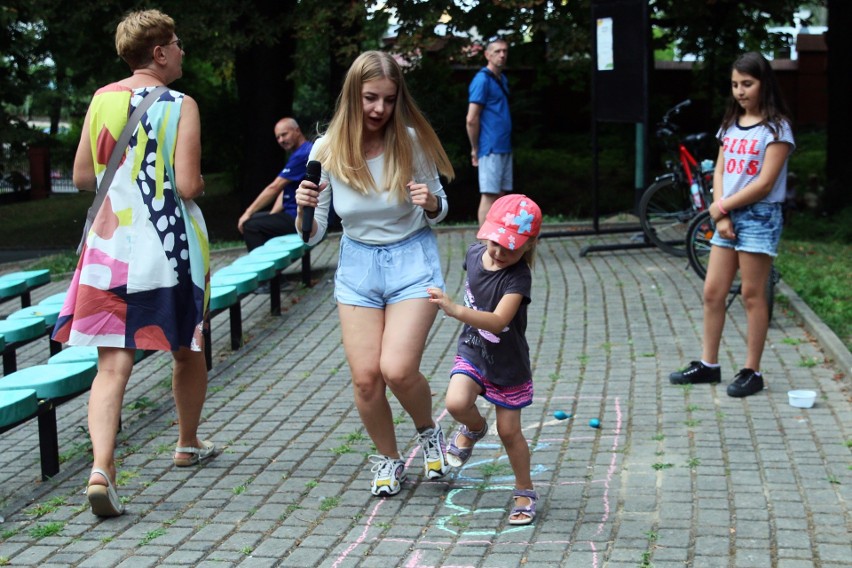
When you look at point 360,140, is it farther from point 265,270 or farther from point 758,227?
point 265,270

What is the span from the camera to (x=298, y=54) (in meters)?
16.2

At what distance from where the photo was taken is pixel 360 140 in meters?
4.89

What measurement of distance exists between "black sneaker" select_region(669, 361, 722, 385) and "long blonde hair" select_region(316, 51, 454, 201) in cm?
249

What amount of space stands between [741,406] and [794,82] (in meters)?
27.8

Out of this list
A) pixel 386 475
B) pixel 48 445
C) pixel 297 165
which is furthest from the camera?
pixel 297 165

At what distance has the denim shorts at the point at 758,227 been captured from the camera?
21.2 ft

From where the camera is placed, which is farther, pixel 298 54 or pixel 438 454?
pixel 298 54

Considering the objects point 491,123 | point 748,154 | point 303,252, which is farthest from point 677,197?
point 748,154

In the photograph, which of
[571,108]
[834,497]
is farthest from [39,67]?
[834,497]

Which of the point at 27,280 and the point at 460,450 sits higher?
the point at 27,280

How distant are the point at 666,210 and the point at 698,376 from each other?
5.02m

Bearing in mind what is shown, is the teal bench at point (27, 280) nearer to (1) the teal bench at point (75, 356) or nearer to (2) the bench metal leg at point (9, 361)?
(2) the bench metal leg at point (9, 361)

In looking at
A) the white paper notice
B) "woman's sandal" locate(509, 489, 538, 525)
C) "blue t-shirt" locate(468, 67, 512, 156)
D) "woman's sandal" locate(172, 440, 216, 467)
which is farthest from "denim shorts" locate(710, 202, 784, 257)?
the white paper notice

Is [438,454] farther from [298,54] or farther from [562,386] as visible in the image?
[298,54]
